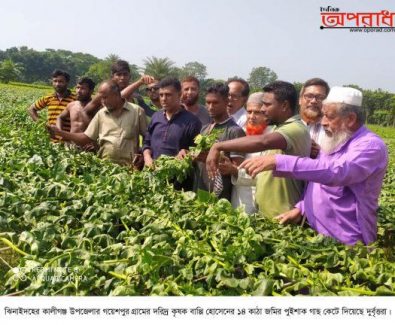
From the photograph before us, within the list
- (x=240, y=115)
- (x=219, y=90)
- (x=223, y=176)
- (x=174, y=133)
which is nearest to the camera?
(x=223, y=176)

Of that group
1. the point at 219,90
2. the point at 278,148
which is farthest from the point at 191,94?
the point at 278,148

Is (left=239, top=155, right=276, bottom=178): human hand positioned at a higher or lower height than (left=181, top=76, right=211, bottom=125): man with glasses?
lower

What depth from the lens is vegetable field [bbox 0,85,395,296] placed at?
6.21 ft

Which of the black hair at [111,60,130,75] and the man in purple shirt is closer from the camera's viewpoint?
the man in purple shirt

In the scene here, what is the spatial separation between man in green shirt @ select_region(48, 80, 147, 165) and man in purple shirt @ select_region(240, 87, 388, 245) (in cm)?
285

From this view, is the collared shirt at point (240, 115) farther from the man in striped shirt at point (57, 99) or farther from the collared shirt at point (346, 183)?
the man in striped shirt at point (57, 99)

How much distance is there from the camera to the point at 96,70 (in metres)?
83.4

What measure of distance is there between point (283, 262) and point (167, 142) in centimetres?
263

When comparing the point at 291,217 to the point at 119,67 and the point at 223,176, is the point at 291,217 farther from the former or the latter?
the point at 119,67

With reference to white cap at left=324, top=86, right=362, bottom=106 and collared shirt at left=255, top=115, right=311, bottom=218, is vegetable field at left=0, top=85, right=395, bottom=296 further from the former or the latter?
white cap at left=324, top=86, right=362, bottom=106

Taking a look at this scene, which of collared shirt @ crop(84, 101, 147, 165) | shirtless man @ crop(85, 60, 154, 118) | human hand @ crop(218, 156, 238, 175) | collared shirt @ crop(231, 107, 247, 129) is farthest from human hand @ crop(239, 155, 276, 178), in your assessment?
shirtless man @ crop(85, 60, 154, 118)

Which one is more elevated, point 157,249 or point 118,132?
point 118,132

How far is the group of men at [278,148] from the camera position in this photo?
2.51 metres

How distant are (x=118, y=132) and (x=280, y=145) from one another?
279cm
